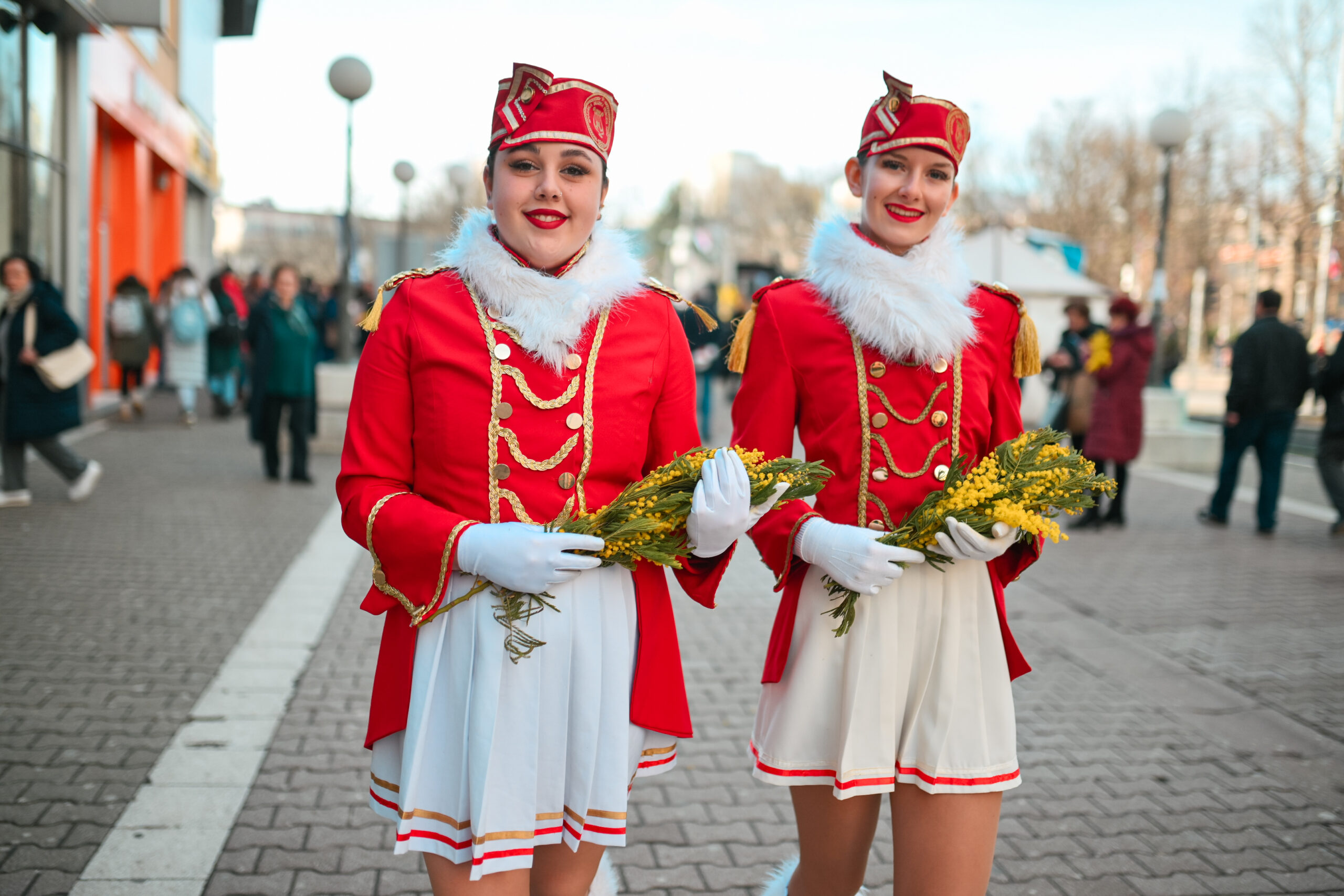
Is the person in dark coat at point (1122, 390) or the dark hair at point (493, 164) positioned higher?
the dark hair at point (493, 164)

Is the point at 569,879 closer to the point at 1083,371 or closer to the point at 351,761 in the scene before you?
the point at 351,761

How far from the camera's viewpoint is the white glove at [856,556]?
8.00 ft

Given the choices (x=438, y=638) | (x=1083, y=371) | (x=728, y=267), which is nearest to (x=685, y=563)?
(x=438, y=638)

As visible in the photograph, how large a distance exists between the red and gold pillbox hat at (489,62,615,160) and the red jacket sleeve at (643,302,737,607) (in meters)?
0.43

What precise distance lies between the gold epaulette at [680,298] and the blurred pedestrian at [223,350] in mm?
14910

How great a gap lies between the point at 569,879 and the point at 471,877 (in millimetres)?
265

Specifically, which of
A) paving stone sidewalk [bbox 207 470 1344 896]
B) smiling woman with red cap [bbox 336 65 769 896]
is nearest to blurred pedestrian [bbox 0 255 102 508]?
paving stone sidewalk [bbox 207 470 1344 896]

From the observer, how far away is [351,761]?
4.43m

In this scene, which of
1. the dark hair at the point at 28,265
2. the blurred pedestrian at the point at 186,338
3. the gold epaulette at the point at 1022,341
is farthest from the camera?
the blurred pedestrian at the point at 186,338

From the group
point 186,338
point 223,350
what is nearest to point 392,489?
point 186,338

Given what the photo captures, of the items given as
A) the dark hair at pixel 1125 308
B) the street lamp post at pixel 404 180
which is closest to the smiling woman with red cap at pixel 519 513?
the dark hair at pixel 1125 308

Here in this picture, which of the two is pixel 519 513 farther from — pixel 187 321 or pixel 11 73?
pixel 187 321

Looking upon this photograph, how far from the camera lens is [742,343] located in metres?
2.89

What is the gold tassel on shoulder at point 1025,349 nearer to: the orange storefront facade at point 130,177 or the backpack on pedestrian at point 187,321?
the backpack on pedestrian at point 187,321
